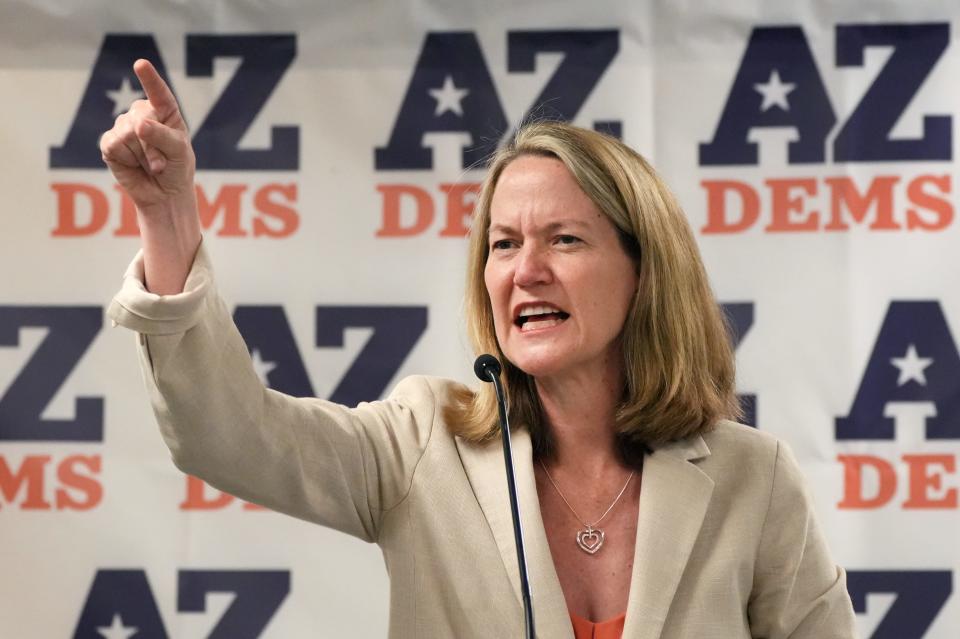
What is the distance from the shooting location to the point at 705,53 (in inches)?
113

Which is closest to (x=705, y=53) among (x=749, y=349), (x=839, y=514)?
(x=749, y=349)

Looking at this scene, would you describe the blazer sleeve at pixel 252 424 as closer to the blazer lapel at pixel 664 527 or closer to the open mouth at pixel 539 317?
the open mouth at pixel 539 317

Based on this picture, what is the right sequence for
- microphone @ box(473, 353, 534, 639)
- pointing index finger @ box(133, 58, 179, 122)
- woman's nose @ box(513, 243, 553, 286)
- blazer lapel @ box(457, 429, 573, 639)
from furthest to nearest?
woman's nose @ box(513, 243, 553, 286) < blazer lapel @ box(457, 429, 573, 639) < microphone @ box(473, 353, 534, 639) < pointing index finger @ box(133, 58, 179, 122)

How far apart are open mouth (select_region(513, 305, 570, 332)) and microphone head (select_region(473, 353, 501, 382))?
0.18 m

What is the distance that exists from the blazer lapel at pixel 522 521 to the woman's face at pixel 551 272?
5.1 inches

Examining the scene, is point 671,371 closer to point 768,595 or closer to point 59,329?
point 768,595

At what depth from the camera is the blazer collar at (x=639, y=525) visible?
155 cm

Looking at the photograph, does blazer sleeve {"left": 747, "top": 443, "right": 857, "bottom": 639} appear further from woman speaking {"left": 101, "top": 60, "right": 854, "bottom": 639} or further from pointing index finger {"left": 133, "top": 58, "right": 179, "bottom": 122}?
pointing index finger {"left": 133, "top": 58, "right": 179, "bottom": 122}

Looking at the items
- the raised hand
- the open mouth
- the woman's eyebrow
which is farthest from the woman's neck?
the raised hand

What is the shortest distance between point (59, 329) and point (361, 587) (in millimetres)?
929

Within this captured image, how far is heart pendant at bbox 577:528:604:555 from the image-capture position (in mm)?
1672

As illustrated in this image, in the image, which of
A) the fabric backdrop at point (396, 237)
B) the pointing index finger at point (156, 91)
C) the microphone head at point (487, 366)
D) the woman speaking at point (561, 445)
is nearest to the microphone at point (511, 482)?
the microphone head at point (487, 366)

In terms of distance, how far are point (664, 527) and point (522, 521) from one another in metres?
0.19

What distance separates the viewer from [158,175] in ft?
4.36
